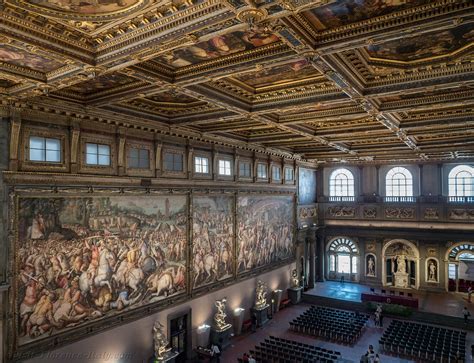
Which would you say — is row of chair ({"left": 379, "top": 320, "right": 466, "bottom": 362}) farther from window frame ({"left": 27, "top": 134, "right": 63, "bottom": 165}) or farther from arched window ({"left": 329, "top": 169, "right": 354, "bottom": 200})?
window frame ({"left": 27, "top": 134, "right": 63, "bottom": 165})

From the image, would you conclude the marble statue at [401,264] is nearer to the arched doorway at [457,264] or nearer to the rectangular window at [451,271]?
the arched doorway at [457,264]

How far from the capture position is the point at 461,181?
26141 millimetres

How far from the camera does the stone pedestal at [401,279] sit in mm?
27219

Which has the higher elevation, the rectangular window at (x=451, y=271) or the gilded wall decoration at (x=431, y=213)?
the gilded wall decoration at (x=431, y=213)

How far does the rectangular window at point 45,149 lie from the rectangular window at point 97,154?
1.03 m

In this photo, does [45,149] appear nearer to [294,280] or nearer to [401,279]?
[294,280]

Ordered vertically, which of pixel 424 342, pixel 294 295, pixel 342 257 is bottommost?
pixel 424 342

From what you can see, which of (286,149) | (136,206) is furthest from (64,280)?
(286,149)

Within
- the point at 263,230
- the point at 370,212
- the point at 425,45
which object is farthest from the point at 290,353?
the point at 370,212

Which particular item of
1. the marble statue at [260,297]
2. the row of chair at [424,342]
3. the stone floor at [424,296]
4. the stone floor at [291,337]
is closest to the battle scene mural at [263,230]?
the marble statue at [260,297]

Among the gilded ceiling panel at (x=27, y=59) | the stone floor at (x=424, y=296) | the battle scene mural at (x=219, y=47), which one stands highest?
the battle scene mural at (x=219, y=47)

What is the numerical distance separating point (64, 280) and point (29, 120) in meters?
4.87

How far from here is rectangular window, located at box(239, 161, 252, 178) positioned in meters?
20.0

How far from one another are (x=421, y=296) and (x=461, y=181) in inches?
338
